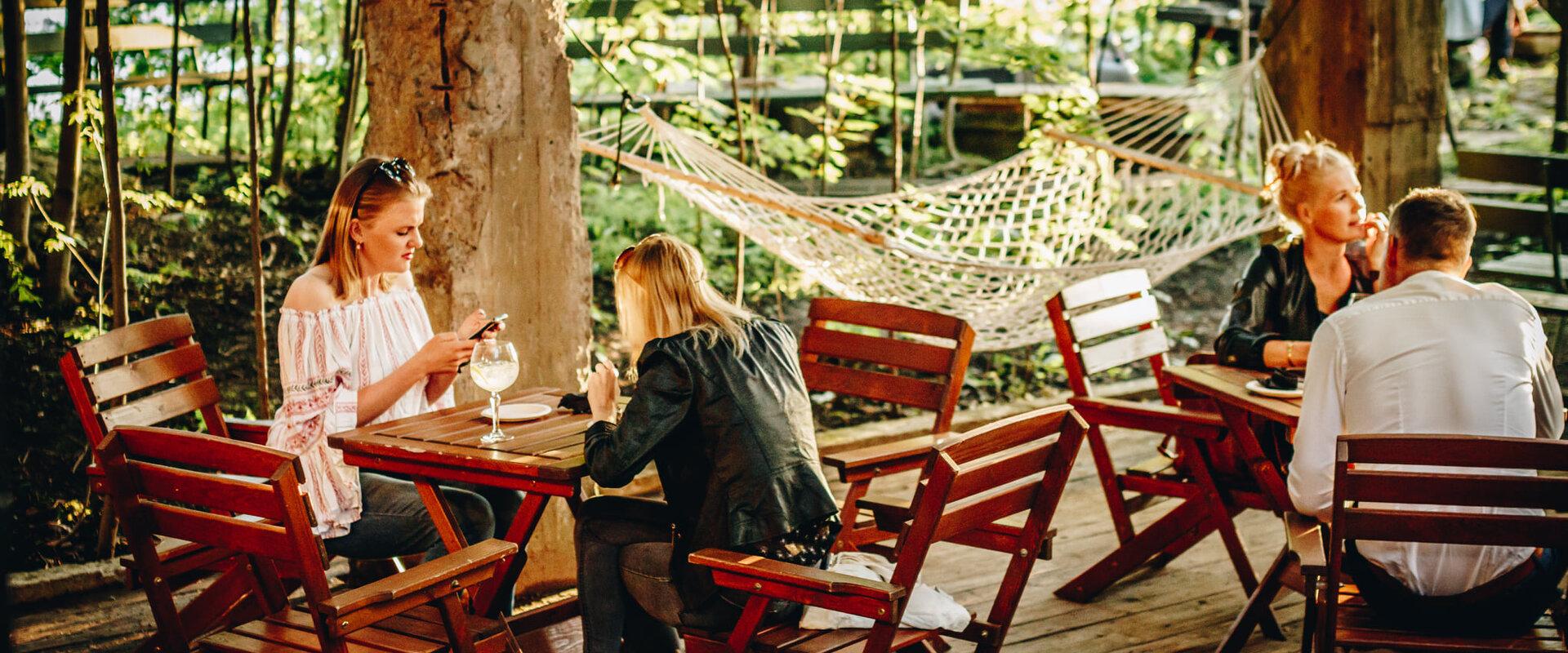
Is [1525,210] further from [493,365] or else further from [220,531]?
[220,531]

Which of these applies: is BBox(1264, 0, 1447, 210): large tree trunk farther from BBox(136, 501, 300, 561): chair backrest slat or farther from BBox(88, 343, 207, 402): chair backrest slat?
BBox(136, 501, 300, 561): chair backrest slat

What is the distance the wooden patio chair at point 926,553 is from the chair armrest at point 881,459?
45 centimetres

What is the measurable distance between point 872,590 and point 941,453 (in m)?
0.25

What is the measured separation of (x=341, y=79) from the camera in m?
5.78

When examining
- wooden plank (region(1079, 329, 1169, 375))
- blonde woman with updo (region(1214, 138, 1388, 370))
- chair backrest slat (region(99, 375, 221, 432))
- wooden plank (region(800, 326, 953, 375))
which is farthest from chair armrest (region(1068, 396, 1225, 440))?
chair backrest slat (region(99, 375, 221, 432))

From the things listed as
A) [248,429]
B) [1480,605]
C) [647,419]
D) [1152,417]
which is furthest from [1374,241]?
[248,429]

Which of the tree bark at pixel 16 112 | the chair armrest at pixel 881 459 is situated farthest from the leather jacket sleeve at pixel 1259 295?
the tree bark at pixel 16 112

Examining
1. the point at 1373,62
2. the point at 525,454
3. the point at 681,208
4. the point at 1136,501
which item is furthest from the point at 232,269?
the point at 1373,62

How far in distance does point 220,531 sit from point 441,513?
0.63 metres

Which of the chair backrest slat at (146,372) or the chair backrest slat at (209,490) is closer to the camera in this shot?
the chair backrest slat at (209,490)

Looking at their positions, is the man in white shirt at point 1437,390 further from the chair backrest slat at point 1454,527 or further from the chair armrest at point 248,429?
the chair armrest at point 248,429

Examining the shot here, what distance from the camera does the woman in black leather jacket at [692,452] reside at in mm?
2447

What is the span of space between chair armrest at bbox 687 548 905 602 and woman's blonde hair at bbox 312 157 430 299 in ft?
3.94

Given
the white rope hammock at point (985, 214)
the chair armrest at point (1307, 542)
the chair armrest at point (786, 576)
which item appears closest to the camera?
the chair armrest at point (786, 576)
